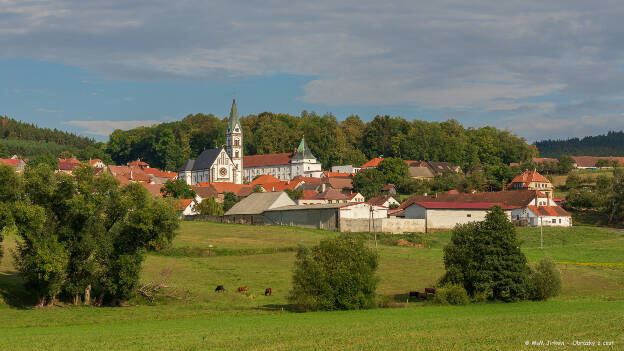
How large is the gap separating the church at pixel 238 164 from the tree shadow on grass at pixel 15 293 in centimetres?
11650

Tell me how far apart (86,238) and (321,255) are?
13.9 meters

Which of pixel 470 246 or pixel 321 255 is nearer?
pixel 321 255

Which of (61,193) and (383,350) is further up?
(61,193)

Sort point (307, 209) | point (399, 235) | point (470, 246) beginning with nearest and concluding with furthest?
point (470, 246) → point (399, 235) → point (307, 209)

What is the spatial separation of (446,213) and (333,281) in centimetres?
5109

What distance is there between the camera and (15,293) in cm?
4419

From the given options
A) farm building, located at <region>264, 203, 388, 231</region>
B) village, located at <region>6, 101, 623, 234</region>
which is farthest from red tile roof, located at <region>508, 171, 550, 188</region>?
farm building, located at <region>264, 203, 388, 231</region>

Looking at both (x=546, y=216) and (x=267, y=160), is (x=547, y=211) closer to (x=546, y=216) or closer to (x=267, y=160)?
(x=546, y=216)

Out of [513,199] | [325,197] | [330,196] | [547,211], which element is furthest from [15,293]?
[330,196]

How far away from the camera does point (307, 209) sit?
89.7 meters

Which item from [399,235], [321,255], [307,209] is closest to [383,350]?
[321,255]

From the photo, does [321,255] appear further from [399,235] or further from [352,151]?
[352,151]

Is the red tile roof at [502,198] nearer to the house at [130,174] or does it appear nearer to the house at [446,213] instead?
the house at [446,213]

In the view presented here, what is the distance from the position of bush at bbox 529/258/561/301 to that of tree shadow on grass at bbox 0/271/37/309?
29.2 m
